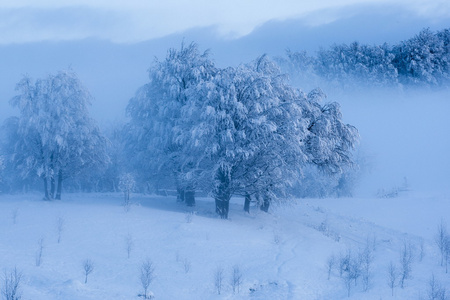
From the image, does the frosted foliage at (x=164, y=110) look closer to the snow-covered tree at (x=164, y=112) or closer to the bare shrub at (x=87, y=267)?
the snow-covered tree at (x=164, y=112)

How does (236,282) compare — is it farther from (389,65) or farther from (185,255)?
(389,65)

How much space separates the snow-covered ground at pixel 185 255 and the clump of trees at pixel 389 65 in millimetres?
38134

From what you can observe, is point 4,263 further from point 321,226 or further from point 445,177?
point 445,177

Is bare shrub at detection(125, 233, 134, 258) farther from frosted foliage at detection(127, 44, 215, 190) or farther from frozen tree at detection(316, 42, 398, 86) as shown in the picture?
frozen tree at detection(316, 42, 398, 86)

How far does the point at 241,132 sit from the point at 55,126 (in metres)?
13.4

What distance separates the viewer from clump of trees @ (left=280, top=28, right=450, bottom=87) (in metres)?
57.2

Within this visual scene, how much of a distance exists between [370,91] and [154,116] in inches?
1600

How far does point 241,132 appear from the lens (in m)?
19.9

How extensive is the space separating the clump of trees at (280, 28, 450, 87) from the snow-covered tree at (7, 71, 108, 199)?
36545 millimetres

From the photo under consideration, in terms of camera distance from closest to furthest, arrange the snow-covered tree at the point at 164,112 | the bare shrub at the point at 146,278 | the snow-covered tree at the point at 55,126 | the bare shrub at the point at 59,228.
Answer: the bare shrub at the point at 146,278, the bare shrub at the point at 59,228, the snow-covered tree at the point at 164,112, the snow-covered tree at the point at 55,126

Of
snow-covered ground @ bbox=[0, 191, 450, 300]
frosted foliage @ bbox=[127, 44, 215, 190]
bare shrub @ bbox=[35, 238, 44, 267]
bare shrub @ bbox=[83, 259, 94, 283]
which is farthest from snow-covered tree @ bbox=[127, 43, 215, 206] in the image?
bare shrub @ bbox=[83, 259, 94, 283]

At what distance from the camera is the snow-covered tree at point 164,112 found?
24922mm

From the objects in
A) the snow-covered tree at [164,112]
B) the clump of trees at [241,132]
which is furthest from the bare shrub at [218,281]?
the snow-covered tree at [164,112]

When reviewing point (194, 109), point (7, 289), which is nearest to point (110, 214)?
point (194, 109)
